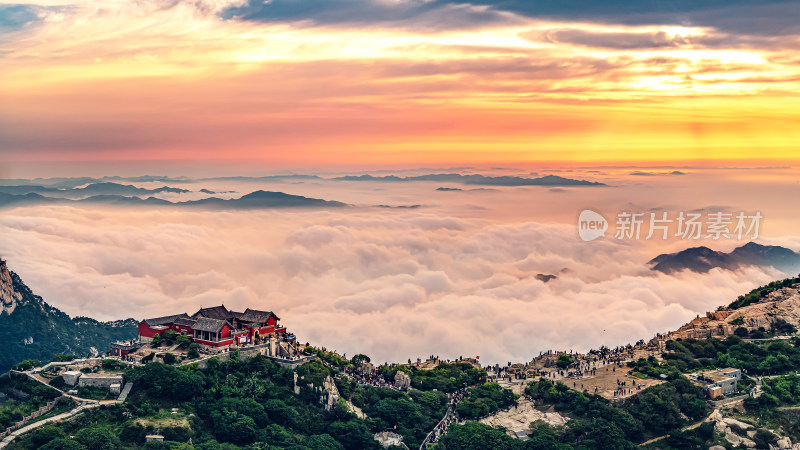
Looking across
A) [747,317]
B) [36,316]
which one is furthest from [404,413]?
[36,316]

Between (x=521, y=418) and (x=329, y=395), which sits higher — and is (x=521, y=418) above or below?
below

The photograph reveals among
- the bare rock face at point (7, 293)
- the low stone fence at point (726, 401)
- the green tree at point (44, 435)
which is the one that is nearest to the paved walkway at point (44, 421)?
the green tree at point (44, 435)

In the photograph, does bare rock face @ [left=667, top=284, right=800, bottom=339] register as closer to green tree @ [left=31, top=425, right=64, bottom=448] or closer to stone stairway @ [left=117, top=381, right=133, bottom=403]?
stone stairway @ [left=117, top=381, right=133, bottom=403]

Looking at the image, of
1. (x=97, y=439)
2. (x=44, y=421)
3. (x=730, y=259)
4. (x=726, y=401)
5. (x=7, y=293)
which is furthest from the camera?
(x=730, y=259)

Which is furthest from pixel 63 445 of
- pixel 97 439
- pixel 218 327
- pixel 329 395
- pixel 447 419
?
pixel 447 419

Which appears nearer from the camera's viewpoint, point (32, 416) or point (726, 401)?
point (32, 416)

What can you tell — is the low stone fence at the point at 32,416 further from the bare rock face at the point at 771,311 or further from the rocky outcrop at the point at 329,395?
the bare rock face at the point at 771,311

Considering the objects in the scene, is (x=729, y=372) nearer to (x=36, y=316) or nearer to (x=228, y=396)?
(x=228, y=396)

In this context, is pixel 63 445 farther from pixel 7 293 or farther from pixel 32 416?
pixel 7 293
